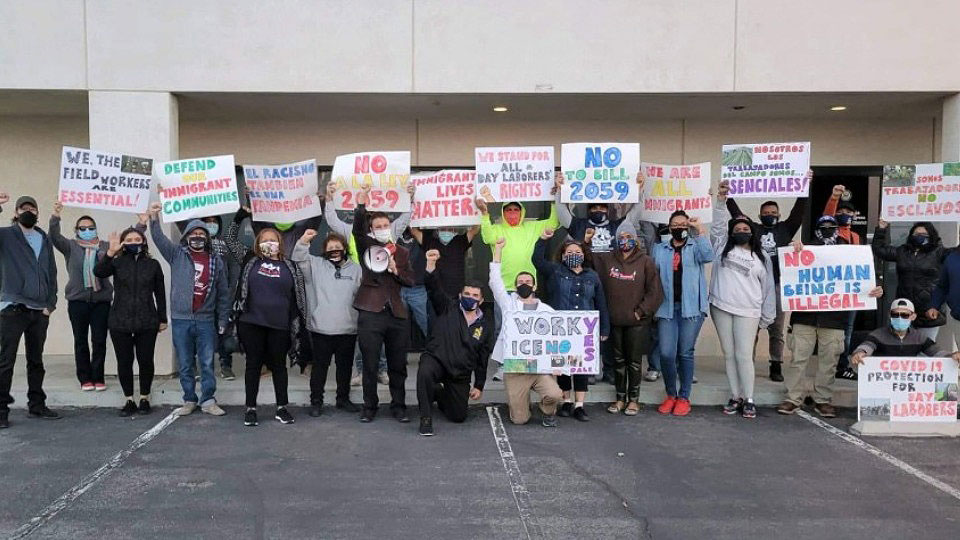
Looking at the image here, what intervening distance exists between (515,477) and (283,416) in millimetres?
2664

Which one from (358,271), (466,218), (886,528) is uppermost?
(466,218)

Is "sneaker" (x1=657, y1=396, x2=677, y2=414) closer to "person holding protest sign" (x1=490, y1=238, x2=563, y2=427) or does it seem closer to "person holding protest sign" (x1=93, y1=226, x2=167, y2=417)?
"person holding protest sign" (x1=490, y1=238, x2=563, y2=427)

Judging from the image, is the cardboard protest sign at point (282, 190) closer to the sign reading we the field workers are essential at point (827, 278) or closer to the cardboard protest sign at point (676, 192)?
the cardboard protest sign at point (676, 192)

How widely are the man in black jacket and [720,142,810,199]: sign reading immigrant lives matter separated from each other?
317cm

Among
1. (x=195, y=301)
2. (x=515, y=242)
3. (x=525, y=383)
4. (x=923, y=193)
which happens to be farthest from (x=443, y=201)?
(x=923, y=193)

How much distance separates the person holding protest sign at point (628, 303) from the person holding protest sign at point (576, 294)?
145 mm

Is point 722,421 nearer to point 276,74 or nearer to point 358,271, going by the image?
point 358,271

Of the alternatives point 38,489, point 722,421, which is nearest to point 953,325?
point 722,421

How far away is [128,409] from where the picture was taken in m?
7.47

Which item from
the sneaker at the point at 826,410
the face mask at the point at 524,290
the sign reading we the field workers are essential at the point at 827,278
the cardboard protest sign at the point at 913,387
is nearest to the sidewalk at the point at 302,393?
the sneaker at the point at 826,410

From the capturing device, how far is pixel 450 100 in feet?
29.4

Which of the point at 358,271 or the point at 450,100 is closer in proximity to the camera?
the point at 358,271

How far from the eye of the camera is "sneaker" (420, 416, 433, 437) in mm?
6734

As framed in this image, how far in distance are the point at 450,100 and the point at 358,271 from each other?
2725 mm
